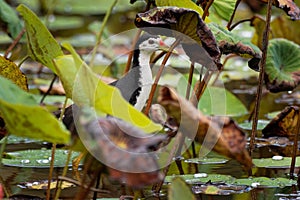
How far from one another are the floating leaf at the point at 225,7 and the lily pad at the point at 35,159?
1.93ft

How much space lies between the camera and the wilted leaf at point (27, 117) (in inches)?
42.3

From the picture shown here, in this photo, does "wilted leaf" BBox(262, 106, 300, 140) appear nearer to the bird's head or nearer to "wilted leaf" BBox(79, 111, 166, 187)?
the bird's head

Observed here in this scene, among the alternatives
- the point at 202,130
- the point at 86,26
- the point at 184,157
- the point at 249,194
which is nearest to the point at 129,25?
the point at 86,26

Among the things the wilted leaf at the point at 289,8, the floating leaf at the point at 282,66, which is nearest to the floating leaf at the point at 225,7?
the wilted leaf at the point at 289,8

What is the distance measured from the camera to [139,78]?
2477mm

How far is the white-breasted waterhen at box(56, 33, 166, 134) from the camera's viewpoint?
2.35 meters

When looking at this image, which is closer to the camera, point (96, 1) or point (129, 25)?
point (129, 25)

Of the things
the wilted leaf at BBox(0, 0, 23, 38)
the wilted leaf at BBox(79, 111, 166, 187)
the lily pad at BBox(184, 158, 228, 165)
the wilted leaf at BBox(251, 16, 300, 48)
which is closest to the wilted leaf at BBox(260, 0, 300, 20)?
the lily pad at BBox(184, 158, 228, 165)

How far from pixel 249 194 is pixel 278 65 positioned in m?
0.50

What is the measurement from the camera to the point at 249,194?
5.83ft

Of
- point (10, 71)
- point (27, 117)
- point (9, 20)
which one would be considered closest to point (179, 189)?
point (27, 117)

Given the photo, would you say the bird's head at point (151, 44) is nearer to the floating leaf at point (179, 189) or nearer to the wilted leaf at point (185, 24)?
the wilted leaf at point (185, 24)

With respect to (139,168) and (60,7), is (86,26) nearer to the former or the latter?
Answer: (60,7)

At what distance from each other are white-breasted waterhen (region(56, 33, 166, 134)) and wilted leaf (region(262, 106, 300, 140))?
1.33ft
